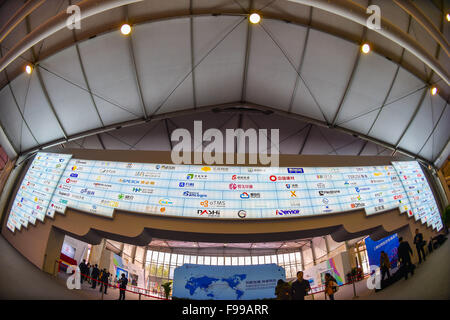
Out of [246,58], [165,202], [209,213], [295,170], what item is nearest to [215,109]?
[246,58]

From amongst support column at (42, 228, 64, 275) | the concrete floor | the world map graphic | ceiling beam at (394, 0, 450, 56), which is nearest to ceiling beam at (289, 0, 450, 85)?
ceiling beam at (394, 0, 450, 56)

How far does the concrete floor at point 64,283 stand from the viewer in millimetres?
5136

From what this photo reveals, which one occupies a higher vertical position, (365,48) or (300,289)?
(365,48)

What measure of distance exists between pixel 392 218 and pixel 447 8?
18.4 feet

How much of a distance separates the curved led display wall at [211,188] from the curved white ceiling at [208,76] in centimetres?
178

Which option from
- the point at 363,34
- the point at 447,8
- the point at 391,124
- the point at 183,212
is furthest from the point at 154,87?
the point at 391,124

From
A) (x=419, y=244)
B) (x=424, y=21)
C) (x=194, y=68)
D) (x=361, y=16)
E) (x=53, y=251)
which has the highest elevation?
(x=194, y=68)

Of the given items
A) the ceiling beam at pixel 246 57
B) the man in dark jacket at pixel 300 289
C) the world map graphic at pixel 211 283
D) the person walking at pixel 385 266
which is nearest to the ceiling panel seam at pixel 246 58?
the ceiling beam at pixel 246 57

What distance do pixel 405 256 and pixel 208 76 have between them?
1233cm

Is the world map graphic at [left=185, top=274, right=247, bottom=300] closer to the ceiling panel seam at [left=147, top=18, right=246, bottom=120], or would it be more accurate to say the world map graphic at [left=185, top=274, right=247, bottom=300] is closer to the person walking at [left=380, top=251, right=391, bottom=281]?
the person walking at [left=380, top=251, right=391, bottom=281]

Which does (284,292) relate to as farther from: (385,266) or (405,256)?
(405,256)

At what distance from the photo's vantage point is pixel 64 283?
6.29 metres

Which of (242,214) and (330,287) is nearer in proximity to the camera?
(330,287)

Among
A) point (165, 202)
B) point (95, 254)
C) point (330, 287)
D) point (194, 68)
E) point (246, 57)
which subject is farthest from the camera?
point (95, 254)
